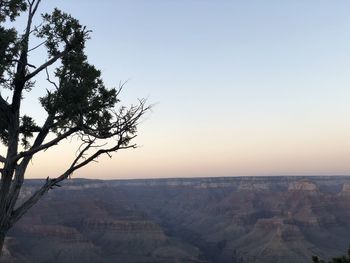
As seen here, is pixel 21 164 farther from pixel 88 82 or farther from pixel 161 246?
pixel 161 246

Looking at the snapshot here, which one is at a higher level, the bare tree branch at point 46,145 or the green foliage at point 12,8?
the green foliage at point 12,8

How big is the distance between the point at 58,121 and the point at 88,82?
1.71m

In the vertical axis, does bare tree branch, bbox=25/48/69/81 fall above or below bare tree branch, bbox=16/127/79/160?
above

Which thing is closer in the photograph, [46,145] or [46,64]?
[46,145]

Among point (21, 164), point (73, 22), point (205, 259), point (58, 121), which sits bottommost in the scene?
point (205, 259)

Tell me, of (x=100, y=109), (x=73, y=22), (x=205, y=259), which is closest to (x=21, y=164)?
(x=100, y=109)

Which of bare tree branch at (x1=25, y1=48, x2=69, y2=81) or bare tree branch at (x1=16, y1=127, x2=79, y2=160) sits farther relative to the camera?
bare tree branch at (x1=25, y1=48, x2=69, y2=81)

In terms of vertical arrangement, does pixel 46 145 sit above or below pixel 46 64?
below

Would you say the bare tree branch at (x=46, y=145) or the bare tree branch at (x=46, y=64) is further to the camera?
the bare tree branch at (x=46, y=64)

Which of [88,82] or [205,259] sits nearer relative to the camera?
[88,82]

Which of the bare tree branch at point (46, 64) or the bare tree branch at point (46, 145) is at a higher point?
the bare tree branch at point (46, 64)

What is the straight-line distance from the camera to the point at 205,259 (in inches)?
6403

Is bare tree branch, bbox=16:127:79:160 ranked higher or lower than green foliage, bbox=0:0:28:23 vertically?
lower

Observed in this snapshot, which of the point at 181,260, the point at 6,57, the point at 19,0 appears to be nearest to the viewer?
the point at 6,57
